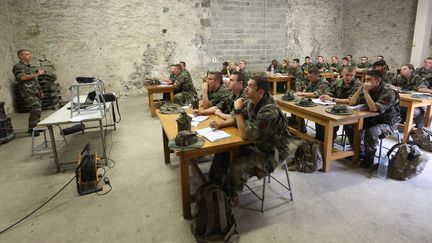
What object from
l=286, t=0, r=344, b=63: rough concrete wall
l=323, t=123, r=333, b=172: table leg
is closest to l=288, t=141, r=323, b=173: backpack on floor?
l=323, t=123, r=333, b=172: table leg

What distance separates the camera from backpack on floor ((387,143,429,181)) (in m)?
2.74

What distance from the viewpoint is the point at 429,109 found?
Answer: 398 cm

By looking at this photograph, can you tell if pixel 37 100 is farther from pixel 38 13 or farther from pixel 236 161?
pixel 236 161

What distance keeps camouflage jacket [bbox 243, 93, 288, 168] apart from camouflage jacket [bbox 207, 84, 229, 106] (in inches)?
36.3

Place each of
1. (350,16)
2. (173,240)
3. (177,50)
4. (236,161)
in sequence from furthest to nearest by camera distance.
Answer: (350,16) < (177,50) < (236,161) < (173,240)

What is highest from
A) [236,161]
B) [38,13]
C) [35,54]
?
[38,13]

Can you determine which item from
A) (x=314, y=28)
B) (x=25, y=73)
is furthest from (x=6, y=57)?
(x=314, y=28)

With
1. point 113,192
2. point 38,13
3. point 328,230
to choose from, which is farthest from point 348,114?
point 38,13

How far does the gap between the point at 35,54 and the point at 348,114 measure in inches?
302

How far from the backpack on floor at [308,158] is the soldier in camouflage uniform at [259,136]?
0.94 metres

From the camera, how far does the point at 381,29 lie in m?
8.73

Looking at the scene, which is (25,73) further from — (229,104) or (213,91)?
(229,104)

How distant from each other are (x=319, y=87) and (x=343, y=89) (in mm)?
385

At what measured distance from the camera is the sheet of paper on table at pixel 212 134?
214cm
